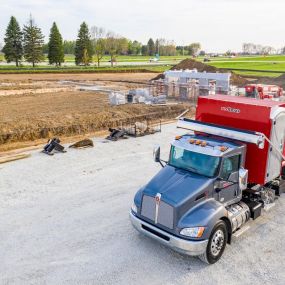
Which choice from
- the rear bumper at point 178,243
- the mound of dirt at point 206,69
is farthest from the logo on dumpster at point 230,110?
the mound of dirt at point 206,69

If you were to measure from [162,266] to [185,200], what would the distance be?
1.76 m

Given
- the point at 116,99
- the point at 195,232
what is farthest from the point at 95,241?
the point at 116,99

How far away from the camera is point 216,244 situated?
8.19 meters

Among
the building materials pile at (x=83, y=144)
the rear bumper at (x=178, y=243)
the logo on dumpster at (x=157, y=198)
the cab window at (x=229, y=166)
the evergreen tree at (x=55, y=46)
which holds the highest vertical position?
the evergreen tree at (x=55, y=46)

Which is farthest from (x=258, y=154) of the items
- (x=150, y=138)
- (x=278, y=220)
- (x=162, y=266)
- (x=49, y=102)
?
(x=49, y=102)

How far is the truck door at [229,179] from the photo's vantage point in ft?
28.1

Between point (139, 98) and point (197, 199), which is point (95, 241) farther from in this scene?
point (139, 98)

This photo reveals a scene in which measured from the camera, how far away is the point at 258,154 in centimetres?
962

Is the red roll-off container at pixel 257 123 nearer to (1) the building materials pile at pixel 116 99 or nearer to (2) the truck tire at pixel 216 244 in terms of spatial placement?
(2) the truck tire at pixel 216 244

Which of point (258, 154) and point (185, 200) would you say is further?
point (258, 154)

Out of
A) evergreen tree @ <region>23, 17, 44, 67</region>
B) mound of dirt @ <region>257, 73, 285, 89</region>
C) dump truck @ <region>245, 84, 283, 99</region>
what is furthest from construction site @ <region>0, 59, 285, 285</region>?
evergreen tree @ <region>23, 17, 44, 67</region>

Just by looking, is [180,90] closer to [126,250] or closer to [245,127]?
[245,127]

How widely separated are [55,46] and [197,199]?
82039 mm

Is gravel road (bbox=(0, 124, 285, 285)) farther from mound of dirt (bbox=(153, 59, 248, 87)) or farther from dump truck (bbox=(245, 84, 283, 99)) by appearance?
mound of dirt (bbox=(153, 59, 248, 87))
